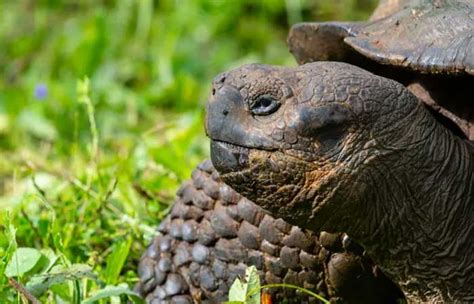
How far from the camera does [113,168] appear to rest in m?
3.10

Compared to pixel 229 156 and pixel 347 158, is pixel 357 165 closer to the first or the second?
pixel 347 158

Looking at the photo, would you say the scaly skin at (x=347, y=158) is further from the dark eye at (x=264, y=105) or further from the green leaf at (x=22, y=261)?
the green leaf at (x=22, y=261)

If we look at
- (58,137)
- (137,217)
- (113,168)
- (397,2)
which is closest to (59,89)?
(58,137)

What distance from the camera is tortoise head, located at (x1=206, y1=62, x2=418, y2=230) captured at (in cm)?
181

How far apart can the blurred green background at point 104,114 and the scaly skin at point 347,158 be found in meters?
0.47

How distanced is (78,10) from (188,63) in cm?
86

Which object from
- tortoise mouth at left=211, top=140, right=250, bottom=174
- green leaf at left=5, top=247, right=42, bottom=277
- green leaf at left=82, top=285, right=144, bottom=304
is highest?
tortoise mouth at left=211, top=140, right=250, bottom=174

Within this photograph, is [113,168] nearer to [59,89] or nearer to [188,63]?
[59,89]

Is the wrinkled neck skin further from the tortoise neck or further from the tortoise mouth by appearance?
the tortoise mouth

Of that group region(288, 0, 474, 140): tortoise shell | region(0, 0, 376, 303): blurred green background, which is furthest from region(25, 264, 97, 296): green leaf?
region(288, 0, 474, 140): tortoise shell

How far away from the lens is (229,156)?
71.9 inches

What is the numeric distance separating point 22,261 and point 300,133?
0.68 metres

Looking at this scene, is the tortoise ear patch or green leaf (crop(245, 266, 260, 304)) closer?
the tortoise ear patch

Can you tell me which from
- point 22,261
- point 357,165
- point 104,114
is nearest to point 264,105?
point 357,165
